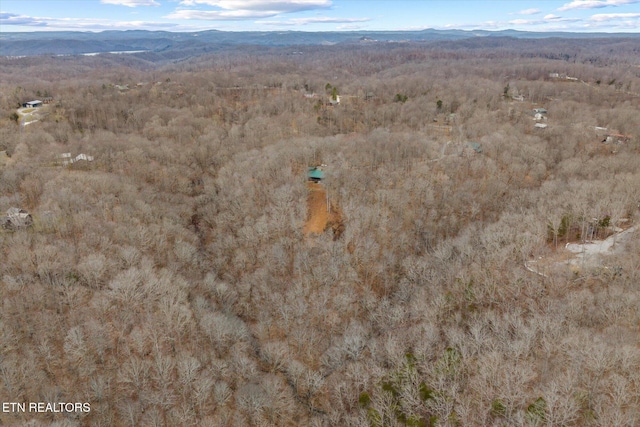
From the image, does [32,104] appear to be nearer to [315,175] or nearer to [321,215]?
[315,175]

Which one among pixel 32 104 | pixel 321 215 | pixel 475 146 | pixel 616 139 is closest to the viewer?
pixel 321 215

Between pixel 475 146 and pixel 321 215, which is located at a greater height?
pixel 475 146

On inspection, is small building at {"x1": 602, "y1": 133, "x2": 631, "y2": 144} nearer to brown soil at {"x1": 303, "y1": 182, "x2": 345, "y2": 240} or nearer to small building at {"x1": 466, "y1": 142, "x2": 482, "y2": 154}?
small building at {"x1": 466, "y1": 142, "x2": 482, "y2": 154}

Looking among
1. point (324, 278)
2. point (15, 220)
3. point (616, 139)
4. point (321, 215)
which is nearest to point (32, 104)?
point (15, 220)

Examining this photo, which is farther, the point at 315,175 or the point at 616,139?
the point at 616,139

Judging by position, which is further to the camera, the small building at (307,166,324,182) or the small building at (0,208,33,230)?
the small building at (307,166,324,182)

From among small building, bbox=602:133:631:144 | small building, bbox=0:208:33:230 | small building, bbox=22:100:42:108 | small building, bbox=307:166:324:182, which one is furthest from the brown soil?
small building, bbox=22:100:42:108
